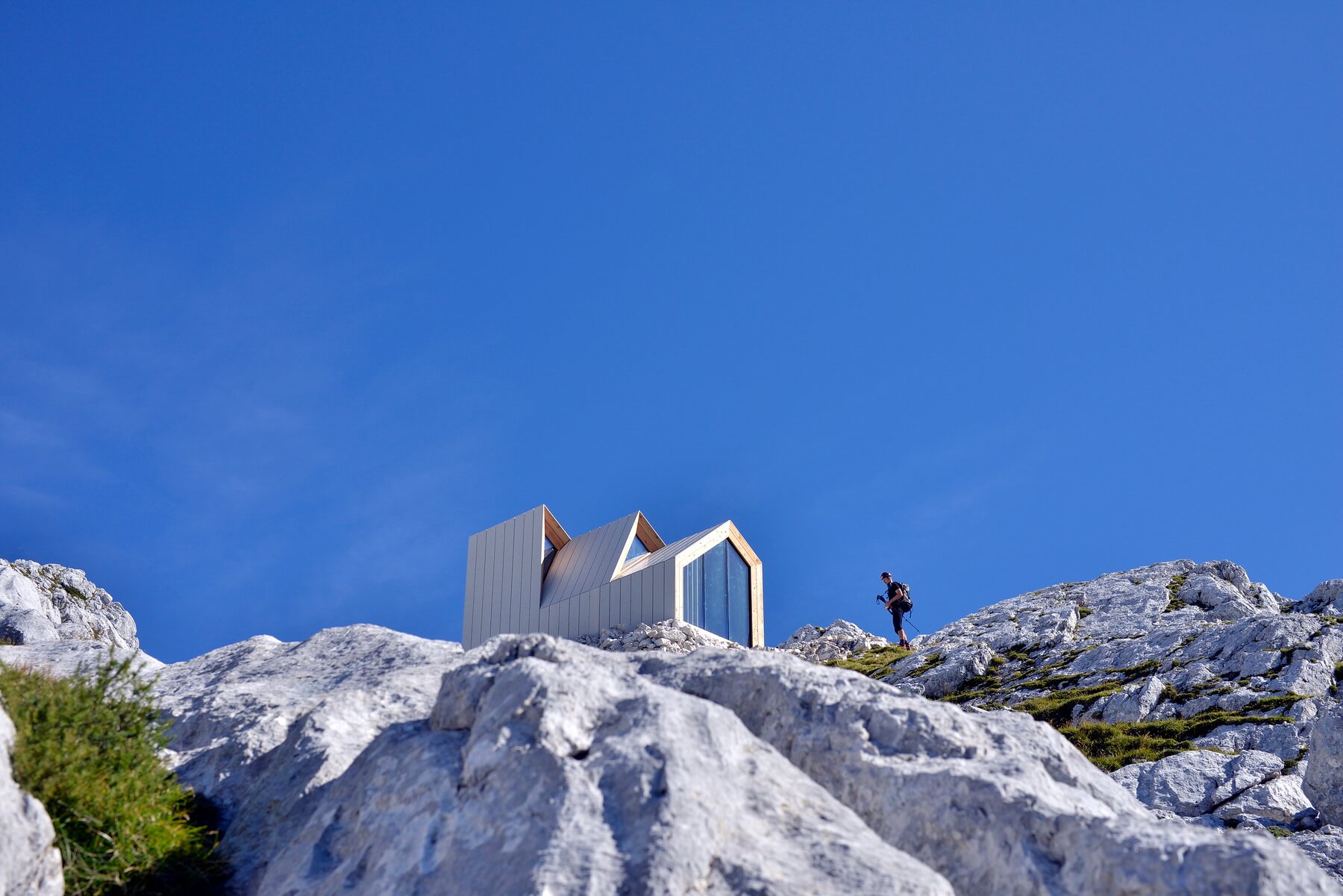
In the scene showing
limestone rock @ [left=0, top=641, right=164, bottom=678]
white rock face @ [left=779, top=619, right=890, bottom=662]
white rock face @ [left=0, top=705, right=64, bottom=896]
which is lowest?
white rock face @ [left=0, top=705, right=64, bottom=896]

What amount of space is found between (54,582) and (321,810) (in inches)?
1260

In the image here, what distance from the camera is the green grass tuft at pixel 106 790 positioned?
271 inches

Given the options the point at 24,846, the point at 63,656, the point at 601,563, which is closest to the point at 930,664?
the point at 601,563

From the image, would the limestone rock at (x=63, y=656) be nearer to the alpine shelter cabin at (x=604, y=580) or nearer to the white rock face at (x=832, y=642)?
the alpine shelter cabin at (x=604, y=580)

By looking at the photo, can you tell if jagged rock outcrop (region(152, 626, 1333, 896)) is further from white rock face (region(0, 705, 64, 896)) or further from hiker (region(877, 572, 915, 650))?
hiker (region(877, 572, 915, 650))

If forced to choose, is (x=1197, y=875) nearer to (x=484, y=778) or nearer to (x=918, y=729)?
(x=918, y=729)

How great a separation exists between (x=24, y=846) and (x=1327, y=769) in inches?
671


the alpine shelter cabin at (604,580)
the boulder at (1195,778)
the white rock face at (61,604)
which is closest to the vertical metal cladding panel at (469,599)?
the alpine shelter cabin at (604,580)

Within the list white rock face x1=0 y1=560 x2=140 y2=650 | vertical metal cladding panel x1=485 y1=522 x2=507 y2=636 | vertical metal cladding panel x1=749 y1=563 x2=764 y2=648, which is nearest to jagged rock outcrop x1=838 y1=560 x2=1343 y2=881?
vertical metal cladding panel x1=749 y1=563 x2=764 y2=648

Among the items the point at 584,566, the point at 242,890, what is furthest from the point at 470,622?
the point at 242,890

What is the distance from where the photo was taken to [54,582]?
34344mm

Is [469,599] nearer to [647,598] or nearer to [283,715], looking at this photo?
[647,598]

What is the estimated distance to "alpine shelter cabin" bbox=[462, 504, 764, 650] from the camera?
30359 millimetres

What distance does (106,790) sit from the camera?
716 cm
